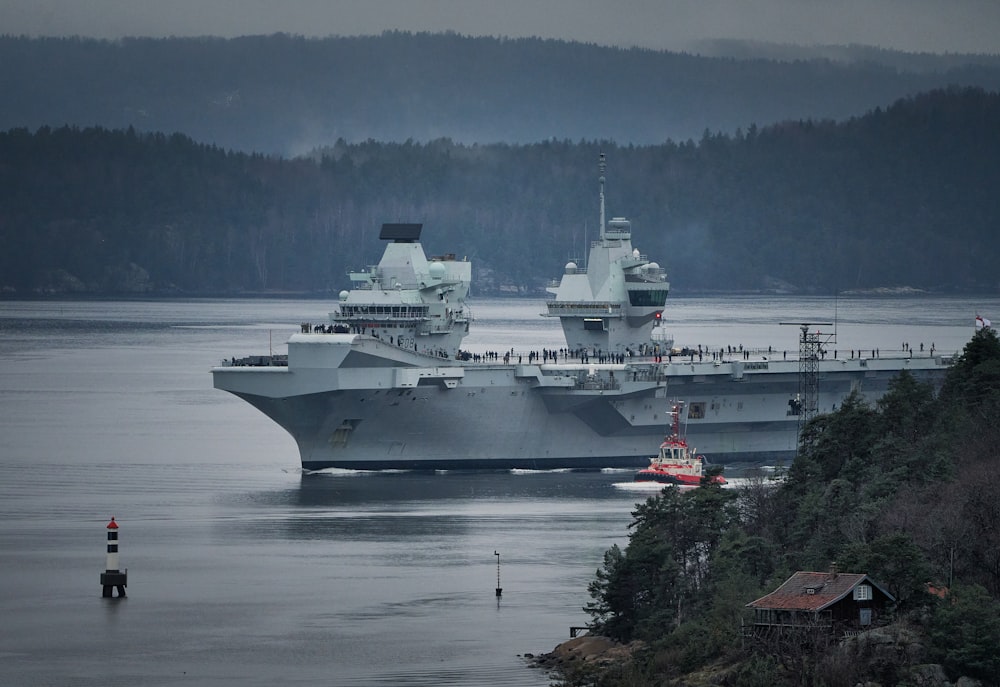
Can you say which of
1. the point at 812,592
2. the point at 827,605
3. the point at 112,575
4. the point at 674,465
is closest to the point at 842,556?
the point at 812,592

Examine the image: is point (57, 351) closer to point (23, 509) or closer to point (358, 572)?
point (23, 509)

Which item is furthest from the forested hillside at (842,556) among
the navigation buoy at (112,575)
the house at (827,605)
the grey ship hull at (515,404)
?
the grey ship hull at (515,404)

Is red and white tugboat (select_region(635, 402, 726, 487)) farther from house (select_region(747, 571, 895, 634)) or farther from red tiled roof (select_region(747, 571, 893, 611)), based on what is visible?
house (select_region(747, 571, 895, 634))

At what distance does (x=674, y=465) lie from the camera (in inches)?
2313

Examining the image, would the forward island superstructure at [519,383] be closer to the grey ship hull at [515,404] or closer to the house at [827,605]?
the grey ship hull at [515,404]

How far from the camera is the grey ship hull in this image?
58.8 meters

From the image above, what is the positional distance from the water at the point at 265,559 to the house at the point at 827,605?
553 cm

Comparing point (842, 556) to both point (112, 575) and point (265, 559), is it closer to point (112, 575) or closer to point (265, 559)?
point (112, 575)

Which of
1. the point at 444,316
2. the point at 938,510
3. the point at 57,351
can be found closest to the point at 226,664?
the point at 938,510

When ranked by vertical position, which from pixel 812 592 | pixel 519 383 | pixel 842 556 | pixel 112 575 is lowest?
pixel 112 575

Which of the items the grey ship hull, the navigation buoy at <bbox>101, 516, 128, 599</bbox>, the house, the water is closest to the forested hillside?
the house

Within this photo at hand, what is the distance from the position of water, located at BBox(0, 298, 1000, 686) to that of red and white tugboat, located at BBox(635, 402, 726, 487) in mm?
1258

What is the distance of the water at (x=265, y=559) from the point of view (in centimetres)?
3731

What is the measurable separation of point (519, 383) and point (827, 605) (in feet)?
100
